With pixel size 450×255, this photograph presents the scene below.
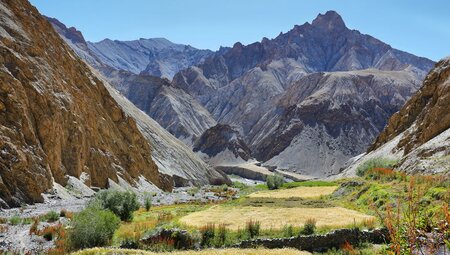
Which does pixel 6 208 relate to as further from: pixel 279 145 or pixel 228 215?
pixel 279 145

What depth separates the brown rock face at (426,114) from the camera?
2456 inches

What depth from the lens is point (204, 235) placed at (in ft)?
71.1

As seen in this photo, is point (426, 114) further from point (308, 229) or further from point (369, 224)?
point (308, 229)

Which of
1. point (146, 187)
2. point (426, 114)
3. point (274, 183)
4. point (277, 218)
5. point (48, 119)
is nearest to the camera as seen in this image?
point (277, 218)

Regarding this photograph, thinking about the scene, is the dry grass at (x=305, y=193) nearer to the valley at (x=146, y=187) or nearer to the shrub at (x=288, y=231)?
the valley at (x=146, y=187)

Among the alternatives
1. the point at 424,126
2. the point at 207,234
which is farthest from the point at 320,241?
the point at 424,126

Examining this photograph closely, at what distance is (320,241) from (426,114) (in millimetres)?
55673

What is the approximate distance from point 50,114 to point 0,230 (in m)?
27.3

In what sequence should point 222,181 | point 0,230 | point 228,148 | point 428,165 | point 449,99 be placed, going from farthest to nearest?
point 228,148 < point 222,181 < point 449,99 < point 428,165 < point 0,230

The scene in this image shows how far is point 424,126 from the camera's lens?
215ft

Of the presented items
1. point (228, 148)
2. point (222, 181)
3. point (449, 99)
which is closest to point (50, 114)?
point (449, 99)

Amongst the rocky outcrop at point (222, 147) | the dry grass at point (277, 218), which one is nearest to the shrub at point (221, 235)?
the dry grass at point (277, 218)

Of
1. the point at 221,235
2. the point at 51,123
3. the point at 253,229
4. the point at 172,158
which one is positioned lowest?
the point at 221,235

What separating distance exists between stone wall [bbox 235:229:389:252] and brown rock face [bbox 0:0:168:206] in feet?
84.5
